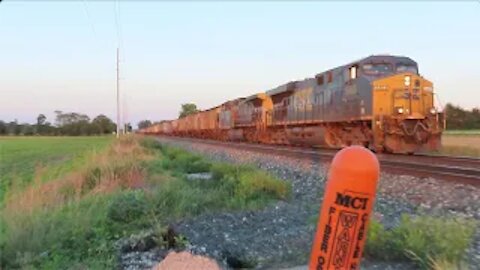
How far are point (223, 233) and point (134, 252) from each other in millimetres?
1124

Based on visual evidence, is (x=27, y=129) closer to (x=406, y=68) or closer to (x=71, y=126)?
(x=71, y=126)

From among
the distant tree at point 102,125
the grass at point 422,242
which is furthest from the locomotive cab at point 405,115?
the distant tree at point 102,125

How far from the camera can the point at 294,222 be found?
6.76 metres

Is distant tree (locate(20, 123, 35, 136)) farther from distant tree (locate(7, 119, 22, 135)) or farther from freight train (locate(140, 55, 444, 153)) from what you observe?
freight train (locate(140, 55, 444, 153))

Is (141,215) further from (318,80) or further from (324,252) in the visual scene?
(318,80)

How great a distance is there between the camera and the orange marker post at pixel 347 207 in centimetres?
199

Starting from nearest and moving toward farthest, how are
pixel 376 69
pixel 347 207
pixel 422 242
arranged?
pixel 347 207
pixel 422 242
pixel 376 69

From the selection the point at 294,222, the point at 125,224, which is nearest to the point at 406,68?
the point at 294,222

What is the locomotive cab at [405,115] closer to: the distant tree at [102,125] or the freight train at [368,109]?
the freight train at [368,109]

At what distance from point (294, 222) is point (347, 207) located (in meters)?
4.85

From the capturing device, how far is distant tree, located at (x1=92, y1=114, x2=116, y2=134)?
146m

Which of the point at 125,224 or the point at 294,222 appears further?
the point at 125,224

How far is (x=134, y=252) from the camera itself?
5.77 meters

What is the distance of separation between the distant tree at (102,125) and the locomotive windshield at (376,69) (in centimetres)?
13269
